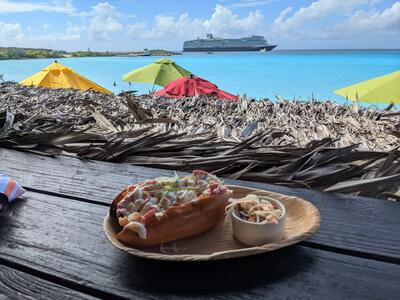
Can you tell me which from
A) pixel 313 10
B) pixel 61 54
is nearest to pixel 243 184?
pixel 61 54

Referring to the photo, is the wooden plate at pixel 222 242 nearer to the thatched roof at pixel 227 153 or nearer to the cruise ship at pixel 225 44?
the thatched roof at pixel 227 153

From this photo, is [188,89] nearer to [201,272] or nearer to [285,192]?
[285,192]

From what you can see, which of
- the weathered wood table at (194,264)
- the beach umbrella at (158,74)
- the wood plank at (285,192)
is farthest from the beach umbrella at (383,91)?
the weathered wood table at (194,264)

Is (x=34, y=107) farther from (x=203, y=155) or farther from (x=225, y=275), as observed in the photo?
(x=225, y=275)

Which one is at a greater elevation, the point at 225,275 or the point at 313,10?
the point at 313,10

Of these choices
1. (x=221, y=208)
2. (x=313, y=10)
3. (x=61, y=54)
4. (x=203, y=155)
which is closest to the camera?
(x=221, y=208)

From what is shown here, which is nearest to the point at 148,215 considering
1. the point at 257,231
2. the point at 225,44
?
the point at 257,231

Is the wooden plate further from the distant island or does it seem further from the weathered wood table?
the distant island
